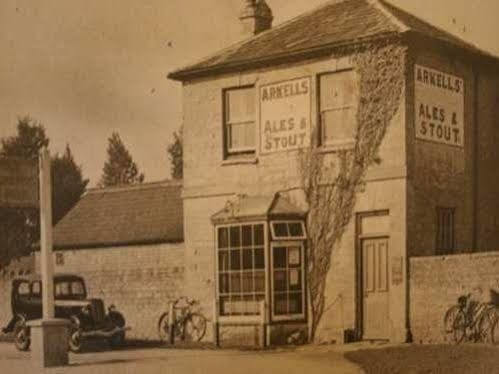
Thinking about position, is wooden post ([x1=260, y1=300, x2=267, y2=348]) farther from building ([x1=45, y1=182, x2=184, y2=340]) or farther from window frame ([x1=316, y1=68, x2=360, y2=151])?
window frame ([x1=316, y1=68, x2=360, y2=151])

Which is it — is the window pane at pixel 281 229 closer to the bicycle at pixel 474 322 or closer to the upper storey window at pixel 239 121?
the upper storey window at pixel 239 121

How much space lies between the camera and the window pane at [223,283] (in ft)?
33.4

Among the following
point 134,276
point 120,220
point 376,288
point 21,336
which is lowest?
point 21,336

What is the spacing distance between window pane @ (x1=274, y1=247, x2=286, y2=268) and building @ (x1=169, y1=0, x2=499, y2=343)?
0.04ft

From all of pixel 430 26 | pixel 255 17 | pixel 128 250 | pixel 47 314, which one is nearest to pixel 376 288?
pixel 128 250

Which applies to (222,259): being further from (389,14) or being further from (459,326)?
(389,14)

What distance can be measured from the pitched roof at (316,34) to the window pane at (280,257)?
1.54 metres

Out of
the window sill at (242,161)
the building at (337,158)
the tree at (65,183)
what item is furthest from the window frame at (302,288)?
the tree at (65,183)

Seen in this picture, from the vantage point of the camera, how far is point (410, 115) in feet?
30.0

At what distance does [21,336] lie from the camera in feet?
33.9

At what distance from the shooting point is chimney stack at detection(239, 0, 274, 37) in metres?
9.07

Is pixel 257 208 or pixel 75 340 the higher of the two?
pixel 257 208

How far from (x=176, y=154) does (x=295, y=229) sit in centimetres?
155

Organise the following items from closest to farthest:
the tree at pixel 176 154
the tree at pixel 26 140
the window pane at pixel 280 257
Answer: the tree at pixel 26 140
the tree at pixel 176 154
the window pane at pixel 280 257
